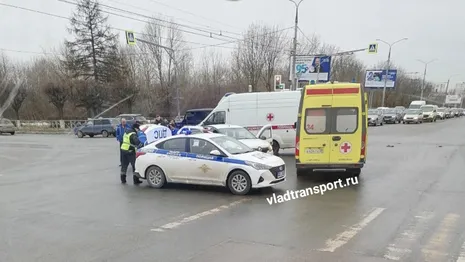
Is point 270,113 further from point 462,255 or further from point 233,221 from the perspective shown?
point 462,255

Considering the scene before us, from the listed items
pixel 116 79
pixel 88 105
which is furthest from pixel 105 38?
pixel 88 105

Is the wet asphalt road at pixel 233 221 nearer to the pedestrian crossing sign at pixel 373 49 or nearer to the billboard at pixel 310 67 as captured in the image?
the pedestrian crossing sign at pixel 373 49

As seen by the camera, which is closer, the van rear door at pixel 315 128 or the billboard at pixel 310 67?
the van rear door at pixel 315 128

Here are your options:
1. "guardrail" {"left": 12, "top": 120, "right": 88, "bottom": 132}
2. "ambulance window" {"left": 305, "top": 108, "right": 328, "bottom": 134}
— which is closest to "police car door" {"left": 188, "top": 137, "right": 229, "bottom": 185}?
"ambulance window" {"left": 305, "top": 108, "right": 328, "bottom": 134}

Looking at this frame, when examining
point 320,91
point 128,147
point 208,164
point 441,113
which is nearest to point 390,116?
point 441,113

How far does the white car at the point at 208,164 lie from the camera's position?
9195 mm

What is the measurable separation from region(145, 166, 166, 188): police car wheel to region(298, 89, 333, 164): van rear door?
3.86 m

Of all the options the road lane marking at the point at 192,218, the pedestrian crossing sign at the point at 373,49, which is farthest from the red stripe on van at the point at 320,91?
the pedestrian crossing sign at the point at 373,49

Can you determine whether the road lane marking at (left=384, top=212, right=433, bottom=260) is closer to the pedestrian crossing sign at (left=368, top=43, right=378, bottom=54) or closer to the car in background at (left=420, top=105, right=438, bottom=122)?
the pedestrian crossing sign at (left=368, top=43, right=378, bottom=54)

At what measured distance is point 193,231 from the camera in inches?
257

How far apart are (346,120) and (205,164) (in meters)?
4.15

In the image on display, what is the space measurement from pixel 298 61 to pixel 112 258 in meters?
40.1

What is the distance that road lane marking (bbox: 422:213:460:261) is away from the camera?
16.9 ft

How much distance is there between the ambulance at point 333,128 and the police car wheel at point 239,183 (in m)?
2.38
